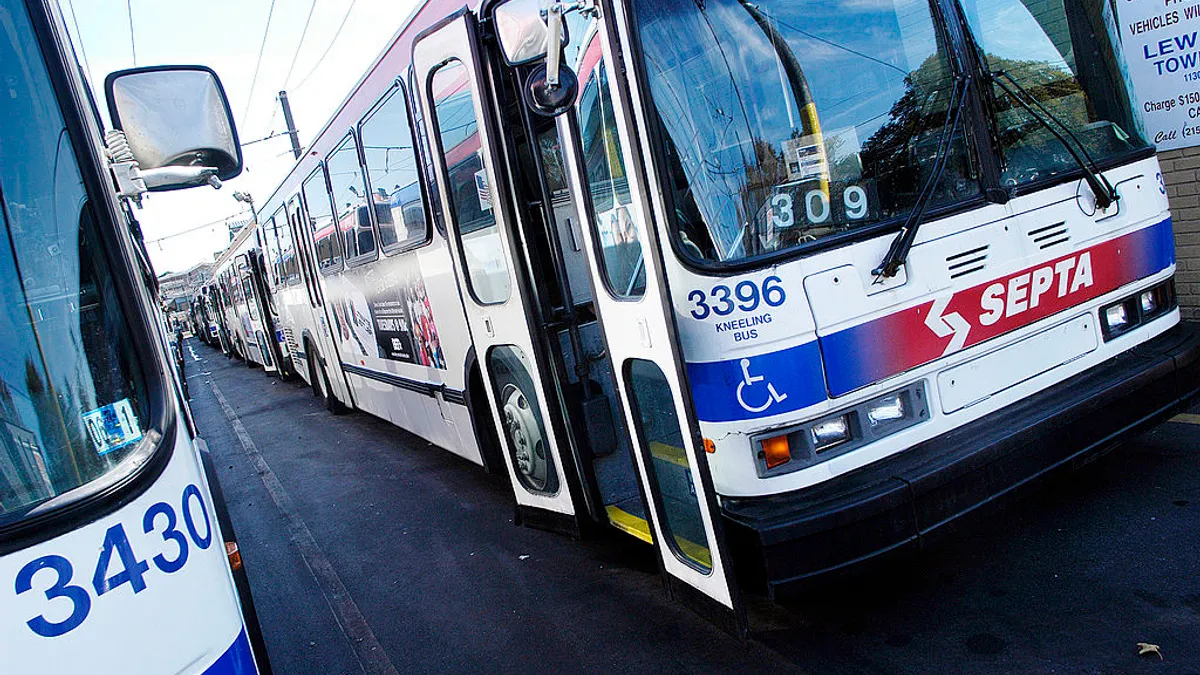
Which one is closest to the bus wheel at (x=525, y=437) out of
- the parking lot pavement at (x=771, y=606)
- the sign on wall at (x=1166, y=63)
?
the parking lot pavement at (x=771, y=606)

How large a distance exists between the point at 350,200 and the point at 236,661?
588 cm

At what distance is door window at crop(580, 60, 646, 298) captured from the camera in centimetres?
350

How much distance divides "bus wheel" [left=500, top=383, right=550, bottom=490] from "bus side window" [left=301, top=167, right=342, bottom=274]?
4.00 metres

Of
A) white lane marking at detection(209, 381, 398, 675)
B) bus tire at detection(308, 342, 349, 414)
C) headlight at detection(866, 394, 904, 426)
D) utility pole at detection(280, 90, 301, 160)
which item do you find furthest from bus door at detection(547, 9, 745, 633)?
utility pole at detection(280, 90, 301, 160)

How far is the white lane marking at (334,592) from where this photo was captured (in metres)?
4.12

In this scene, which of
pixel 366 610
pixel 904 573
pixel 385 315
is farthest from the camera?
pixel 385 315

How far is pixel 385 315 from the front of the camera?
23.8ft

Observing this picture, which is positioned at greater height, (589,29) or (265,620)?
(589,29)

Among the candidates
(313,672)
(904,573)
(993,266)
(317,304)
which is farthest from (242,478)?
(993,266)

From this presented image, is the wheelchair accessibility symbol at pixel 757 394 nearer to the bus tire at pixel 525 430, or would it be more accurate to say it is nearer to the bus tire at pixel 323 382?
the bus tire at pixel 525 430

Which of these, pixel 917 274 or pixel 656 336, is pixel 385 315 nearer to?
pixel 656 336

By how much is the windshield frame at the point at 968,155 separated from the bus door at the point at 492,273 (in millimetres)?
1266

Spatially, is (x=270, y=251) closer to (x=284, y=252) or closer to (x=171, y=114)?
(x=284, y=252)

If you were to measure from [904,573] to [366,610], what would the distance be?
9.65ft
